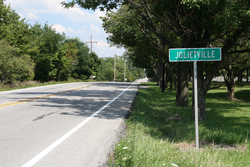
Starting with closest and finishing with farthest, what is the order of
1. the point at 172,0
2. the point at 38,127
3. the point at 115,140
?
the point at 115,140 → the point at 38,127 → the point at 172,0

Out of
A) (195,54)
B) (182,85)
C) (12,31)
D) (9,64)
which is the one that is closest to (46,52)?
(12,31)

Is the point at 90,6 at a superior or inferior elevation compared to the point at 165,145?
superior

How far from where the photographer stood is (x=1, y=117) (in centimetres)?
858

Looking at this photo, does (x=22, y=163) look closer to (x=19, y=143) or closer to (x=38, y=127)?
(x=19, y=143)

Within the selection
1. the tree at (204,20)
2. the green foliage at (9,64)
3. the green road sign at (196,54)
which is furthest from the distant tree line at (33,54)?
the green road sign at (196,54)

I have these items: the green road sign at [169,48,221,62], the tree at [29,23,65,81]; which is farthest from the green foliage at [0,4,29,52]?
the green road sign at [169,48,221,62]

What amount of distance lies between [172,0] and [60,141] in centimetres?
582

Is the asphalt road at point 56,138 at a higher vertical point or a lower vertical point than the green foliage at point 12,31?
lower

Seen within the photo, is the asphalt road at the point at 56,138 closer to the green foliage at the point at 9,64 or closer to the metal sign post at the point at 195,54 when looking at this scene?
the metal sign post at the point at 195,54

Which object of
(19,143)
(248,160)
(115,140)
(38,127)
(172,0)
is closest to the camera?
(248,160)

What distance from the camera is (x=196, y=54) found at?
5574 mm

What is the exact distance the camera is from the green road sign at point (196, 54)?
5457mm

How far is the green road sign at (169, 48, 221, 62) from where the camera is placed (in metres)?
5.46

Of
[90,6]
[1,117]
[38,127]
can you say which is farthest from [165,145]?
[90,6]
